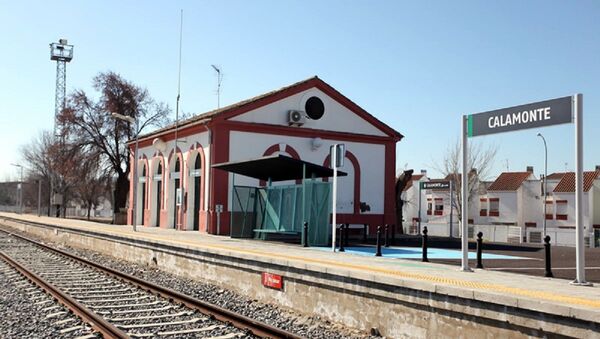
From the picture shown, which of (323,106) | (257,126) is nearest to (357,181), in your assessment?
(323,106)

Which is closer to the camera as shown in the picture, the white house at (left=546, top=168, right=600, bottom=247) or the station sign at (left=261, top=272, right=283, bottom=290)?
the station sign at (left=261, top=272, right=283, bottom=290)

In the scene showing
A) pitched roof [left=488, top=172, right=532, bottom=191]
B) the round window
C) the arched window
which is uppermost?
the round window

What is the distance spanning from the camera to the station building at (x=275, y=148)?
29.9 m

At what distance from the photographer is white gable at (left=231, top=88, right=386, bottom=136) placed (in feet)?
102

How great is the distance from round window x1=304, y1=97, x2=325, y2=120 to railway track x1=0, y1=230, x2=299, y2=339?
57.9ft

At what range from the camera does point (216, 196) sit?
29500 millimetres

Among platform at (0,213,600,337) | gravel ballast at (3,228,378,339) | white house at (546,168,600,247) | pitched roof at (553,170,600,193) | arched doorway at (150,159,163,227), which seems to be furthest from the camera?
pitched roof at (553,170,600,193)

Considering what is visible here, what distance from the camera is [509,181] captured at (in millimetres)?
66938

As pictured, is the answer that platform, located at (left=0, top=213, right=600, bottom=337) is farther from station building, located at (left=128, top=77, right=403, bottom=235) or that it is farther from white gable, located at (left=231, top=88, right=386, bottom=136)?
white gable, located at (left=231, top=88, right=386, bottom=136)

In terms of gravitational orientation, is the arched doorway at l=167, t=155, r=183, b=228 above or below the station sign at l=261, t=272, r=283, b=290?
above

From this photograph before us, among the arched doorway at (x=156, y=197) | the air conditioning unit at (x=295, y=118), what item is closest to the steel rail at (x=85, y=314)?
the air conditioning unit at (x=295, y=118)

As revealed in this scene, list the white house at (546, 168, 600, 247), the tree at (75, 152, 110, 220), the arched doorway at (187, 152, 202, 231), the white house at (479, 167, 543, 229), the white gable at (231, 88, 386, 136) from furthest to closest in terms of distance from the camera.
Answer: the white house at (479, 167, 543, 229), the white house at (546, 168, 600, 247), the tree at (75, 152, 110, 220), the arched doorway at (187, 152, 202, 231), the white gable at (231, 88, 386, 136)

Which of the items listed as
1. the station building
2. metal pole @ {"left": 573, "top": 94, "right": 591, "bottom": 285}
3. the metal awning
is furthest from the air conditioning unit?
metal pole @ {"left": 573, "top": 94, "right": 591, "bottom": 285}

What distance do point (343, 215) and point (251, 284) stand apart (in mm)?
21000
